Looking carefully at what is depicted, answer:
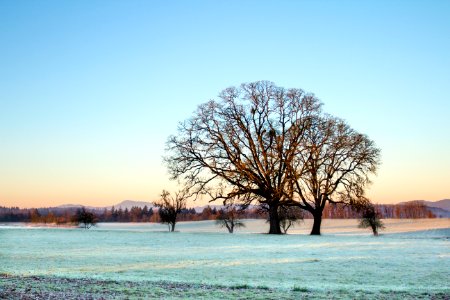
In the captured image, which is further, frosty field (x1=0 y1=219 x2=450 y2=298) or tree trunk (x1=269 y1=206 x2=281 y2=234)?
tree trunk (x1=269 y1=206 x2=281 y2=234)

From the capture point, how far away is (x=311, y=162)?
157ft

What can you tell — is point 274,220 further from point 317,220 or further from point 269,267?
point 269,267

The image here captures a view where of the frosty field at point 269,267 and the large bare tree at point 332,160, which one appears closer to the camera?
the frosty field at point 269,267

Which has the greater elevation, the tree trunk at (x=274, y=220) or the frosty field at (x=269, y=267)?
the tree trunk at (x=274, y=220)

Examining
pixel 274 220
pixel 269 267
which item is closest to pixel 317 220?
pixel 274 220

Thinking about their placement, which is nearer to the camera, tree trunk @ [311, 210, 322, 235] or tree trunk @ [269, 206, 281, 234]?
tree trunk @ [269, 206, 281, 234]

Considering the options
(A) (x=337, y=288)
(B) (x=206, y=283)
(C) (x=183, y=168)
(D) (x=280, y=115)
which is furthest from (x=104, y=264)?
(D) (x=280, y=115)

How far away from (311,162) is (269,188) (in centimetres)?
480

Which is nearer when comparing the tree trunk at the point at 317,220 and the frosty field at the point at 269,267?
the frosty field at the point at 269,267

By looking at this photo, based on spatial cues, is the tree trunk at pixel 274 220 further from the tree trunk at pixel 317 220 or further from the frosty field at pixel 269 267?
the frosty field at pixel 269 267

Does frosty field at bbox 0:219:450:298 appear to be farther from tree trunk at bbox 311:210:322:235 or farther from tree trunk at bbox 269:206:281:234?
tree trunk at bbox 311:210:322:235

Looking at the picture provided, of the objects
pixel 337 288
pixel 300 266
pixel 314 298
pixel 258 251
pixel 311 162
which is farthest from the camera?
pixel 311 162

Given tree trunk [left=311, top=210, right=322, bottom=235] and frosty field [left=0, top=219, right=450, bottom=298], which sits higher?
tree trunk [left=311, top=210, right=322, bottom=235]

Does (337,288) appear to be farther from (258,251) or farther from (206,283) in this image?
(258,251)
